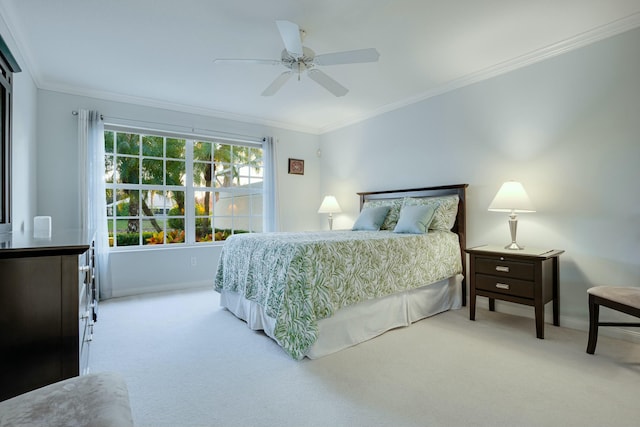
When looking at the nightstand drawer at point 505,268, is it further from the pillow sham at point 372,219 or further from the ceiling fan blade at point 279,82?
the ceiling fan blade at point 279,82

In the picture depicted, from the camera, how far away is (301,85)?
367 cm

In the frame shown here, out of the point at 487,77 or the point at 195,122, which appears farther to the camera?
the point at 195,122

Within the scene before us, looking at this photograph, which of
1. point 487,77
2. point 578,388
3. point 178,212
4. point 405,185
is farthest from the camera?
point 178,212

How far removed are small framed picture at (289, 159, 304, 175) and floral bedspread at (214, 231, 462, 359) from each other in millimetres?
2334

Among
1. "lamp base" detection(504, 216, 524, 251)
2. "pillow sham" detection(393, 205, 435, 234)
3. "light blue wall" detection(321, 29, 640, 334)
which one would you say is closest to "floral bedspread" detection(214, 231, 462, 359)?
"pillow sham" detection(393, 205, 435, 234)

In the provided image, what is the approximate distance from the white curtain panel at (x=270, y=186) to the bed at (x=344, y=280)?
1655mm

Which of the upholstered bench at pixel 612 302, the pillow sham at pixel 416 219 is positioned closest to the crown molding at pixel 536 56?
the pillow sham at pixel 416 219

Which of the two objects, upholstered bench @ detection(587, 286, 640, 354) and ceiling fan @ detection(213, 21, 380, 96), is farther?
ceiling fan @ detection(213, 21, 380, 96)

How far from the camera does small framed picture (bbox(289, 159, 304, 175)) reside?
5332 mm

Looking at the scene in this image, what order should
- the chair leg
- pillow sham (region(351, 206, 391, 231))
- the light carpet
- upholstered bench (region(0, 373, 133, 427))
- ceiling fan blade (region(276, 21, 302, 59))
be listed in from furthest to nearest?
pillow sham (region(351, 206, 391, 231)) → the chair leg → ceiling fan blade (region(276, 21, 302, 59)) → the light carpet → upholstered bench (region(0, 373, 133, 427))

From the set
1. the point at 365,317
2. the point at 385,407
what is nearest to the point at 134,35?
the point at 365,317

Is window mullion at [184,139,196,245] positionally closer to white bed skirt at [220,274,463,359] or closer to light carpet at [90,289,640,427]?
white bed skirt at [220,274,463,359]

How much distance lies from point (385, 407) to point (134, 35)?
10.7ft

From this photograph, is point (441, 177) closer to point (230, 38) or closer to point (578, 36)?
point (578, 36)
